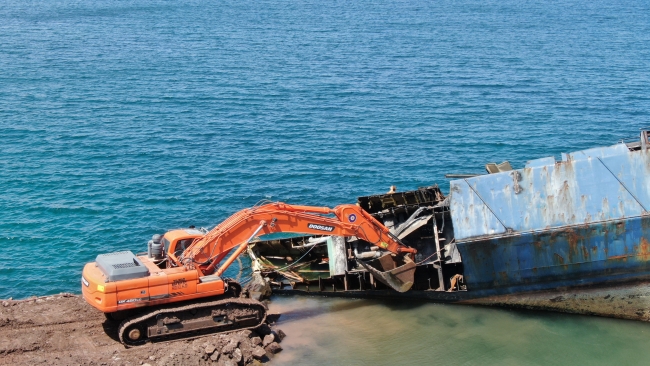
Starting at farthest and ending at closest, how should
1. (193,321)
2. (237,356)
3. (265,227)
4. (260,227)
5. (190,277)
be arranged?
(265,227)
(260,227)
(193,321)
(190,277)
(237,356)

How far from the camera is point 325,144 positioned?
139ft

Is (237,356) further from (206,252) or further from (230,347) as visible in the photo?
(206,252)

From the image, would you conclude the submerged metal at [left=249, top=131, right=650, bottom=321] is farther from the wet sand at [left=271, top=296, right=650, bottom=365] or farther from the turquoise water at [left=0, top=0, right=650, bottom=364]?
the turquoise water at [left=0, top=0, right=650, bottom=364]

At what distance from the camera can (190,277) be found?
1986cm

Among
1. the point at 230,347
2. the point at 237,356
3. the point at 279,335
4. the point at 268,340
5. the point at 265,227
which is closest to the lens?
the point at 237,356

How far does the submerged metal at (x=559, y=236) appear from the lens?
2167cm

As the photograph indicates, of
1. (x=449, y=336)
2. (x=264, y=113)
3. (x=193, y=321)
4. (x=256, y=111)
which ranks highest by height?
(x=256, y=111)

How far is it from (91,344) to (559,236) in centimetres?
1416

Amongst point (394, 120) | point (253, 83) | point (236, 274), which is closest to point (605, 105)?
point (394, 120)

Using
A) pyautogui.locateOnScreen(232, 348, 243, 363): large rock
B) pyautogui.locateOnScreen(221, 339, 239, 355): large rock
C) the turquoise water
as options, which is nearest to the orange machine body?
pyautogui.locateOnScreen(221, 339, 239, 355): large rock

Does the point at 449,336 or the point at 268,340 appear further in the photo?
the point at 449,336

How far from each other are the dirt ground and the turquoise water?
17.3 feet

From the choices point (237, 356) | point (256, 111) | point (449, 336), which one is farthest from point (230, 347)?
point (256, 111)

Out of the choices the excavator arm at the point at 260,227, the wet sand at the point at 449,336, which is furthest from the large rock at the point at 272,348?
the excavator arm at the point at 260,227
